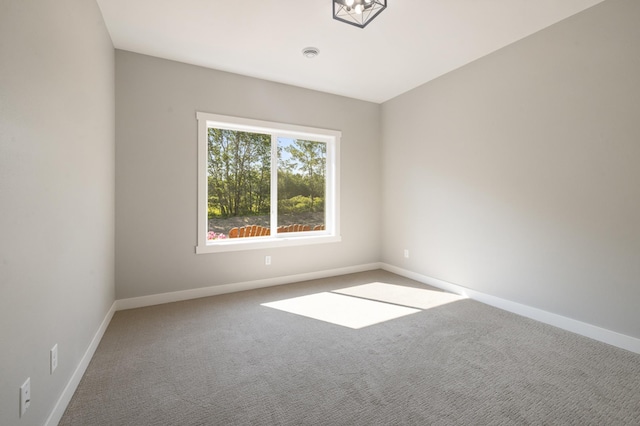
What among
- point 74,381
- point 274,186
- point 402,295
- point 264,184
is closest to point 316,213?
point 274,186

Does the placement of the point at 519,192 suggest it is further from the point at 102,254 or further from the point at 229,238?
the point at 102,254

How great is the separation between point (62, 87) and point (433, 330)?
320cm

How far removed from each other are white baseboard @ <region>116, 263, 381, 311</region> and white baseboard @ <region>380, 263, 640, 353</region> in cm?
135

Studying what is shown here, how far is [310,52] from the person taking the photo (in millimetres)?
3141

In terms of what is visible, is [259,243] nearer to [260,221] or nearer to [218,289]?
[260,221]

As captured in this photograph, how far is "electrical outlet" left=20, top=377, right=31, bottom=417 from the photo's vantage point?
121cm

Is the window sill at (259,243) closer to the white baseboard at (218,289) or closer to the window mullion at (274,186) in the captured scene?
the window mullion at (274,186)

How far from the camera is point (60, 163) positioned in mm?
1622

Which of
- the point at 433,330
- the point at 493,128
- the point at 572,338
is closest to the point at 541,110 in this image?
the point at 493,128

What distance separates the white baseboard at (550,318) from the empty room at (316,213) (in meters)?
0.02

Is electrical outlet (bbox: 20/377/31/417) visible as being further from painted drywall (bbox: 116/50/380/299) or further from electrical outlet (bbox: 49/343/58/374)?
painted drywall (bbox: 116/50/380/299)

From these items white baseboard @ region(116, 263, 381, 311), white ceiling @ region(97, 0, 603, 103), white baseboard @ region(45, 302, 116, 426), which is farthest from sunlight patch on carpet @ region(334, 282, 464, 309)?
white ceiling @ region(97, 0, 603, 103)

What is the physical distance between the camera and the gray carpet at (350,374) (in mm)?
1603

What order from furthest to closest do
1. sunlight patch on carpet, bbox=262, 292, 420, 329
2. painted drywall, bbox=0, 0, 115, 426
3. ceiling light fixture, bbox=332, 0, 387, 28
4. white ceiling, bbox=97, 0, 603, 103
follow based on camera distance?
sunlight patch on carpet, bbox=262, 292, 420, 329, white ceiling, bbox=97, 0, 603, 103, ceiling light fixture, bbox=332, 0, 387, 28, painted drywall, bbox=0, 0, 115, 426
